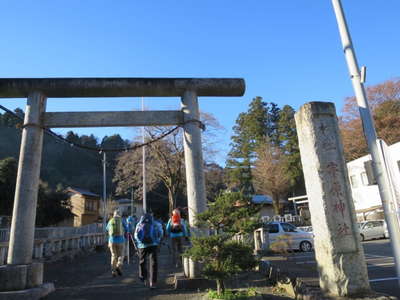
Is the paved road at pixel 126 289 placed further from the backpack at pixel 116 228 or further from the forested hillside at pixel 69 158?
the forested hillside at pixel 69 158

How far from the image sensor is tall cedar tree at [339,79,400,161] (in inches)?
1068

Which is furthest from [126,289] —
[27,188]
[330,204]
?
[330,204]

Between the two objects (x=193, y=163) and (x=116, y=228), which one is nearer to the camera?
(x=193, y=163)

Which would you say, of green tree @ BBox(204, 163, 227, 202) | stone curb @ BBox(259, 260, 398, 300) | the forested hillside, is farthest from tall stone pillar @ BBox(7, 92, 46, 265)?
the forested hillside

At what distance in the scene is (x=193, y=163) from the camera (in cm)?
679

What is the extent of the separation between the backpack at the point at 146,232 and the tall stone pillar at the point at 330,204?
3.56 metres

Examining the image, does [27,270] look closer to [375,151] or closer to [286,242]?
[375,151]

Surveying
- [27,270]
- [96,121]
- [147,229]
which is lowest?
[27,270]

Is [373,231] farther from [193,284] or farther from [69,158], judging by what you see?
[69,158]

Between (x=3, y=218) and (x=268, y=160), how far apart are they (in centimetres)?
2716

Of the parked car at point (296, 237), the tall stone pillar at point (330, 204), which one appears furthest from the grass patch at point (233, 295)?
the parked car at point (296, 237)

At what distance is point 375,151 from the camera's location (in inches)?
180

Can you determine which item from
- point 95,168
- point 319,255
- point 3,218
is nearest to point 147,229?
point 319,255

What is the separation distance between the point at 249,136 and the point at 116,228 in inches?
1338
